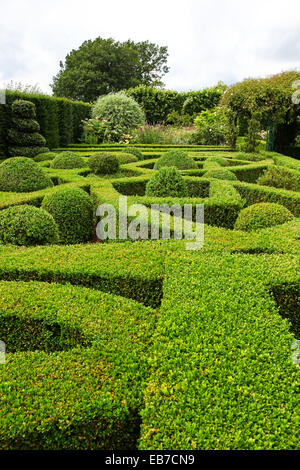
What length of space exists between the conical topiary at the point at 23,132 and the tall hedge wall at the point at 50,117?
363mm

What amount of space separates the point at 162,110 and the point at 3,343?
2799cm

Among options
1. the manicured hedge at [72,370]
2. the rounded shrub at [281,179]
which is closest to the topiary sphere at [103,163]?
the rounded shrub at [281,179]

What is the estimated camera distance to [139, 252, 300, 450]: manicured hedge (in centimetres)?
173

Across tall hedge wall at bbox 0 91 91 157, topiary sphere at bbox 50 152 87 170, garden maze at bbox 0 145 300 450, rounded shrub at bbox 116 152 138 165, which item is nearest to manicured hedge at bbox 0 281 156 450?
garden maze at bbox 0 145 300 450

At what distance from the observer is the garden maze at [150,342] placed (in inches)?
72.9

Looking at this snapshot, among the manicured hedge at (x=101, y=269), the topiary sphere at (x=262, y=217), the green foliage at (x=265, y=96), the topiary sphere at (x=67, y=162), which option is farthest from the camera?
the green foliage at (x=265, y=96)

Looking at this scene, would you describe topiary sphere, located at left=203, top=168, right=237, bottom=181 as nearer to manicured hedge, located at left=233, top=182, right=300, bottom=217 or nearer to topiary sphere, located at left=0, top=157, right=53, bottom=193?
manicured hedge, located at left=233, top=182, right=300, bottom=217

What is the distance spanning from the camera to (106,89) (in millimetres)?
39281

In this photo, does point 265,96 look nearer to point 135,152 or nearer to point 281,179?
point 135,152

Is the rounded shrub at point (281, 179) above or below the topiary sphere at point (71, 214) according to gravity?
above

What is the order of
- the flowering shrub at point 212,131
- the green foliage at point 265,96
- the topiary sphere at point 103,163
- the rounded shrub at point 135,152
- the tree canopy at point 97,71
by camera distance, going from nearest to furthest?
the topiary sphere at point 103,163 < the rounded shrub at point 135,152 < the green foliage at point 265,96 < the flowering shrub at point 212,131 < the tree canopy at point 97,71

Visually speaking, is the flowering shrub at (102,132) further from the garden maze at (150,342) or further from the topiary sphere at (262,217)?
the garden maze at (150,342)

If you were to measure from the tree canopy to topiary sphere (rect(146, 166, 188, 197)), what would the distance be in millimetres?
34701

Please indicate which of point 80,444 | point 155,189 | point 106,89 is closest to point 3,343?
point 80,444
